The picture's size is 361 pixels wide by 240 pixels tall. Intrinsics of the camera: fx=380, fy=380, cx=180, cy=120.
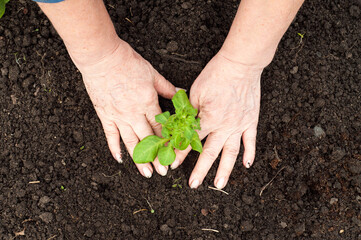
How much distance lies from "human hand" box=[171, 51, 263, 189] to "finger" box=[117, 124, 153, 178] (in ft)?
0.57

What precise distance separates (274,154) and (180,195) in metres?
0.74

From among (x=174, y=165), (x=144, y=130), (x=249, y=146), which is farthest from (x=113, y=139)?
(x=249, y=146)

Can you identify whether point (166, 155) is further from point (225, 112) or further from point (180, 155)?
point (225, 112)

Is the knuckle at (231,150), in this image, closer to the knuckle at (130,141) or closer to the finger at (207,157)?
the finger at (207,157)

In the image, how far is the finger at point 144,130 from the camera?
252 centimetres

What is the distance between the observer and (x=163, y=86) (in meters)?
2.63

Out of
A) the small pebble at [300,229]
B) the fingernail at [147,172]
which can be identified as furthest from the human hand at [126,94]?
the small pebble at [300,229]

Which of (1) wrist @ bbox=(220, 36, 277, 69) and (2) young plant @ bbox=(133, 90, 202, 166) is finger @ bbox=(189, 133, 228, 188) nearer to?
(2) young plant @ bbox=(133, 90, 202, 166)

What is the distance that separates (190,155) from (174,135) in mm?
533

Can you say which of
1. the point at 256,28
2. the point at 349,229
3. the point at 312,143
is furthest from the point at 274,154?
the point at 256,28

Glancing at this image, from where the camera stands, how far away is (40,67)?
280cm

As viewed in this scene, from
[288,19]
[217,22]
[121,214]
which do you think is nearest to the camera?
[288,19]

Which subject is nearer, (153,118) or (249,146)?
(153,118)

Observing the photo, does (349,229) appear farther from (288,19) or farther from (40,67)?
(40,67)
